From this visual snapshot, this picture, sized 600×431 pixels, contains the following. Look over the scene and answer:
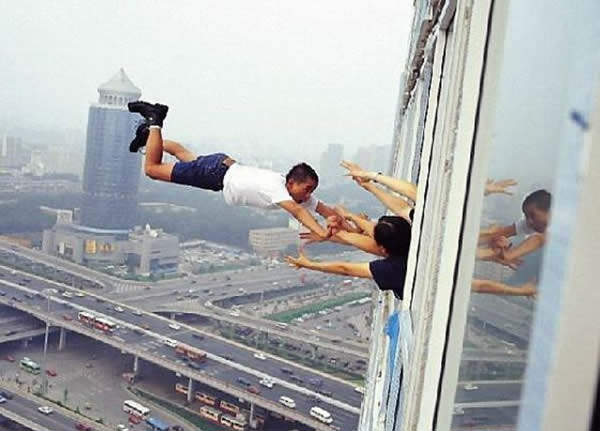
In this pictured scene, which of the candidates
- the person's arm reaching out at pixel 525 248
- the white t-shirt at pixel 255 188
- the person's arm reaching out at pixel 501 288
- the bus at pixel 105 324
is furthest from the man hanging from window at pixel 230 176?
the bus at pixel 105 324

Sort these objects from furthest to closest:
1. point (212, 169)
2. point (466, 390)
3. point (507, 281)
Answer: point (212, 169)
point (466, 390)
point (507, 281)

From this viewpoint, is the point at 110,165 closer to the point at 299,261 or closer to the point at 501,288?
the point at 299,261

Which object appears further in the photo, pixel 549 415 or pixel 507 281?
pixel 507 281

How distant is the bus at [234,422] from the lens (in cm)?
482

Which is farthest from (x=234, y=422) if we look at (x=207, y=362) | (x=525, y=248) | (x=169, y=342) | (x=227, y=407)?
(x=525, y=248)

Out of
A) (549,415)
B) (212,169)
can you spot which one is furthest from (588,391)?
(212,169)

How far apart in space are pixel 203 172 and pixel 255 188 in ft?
0.74

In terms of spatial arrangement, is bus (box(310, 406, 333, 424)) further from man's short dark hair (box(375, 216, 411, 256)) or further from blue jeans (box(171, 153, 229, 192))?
man's short dark hair (box(375, 216, 411, 256))

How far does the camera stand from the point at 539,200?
1.08 ft

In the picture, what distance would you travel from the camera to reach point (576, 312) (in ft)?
0.70

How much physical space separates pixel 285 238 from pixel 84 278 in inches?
77.5

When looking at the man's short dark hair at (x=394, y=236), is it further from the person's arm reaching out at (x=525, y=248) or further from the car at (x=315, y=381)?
the car at (x=315, y=381)

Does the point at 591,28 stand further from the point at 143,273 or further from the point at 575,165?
the point at 143,273

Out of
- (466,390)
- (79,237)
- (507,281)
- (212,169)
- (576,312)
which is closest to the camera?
(576,312)
